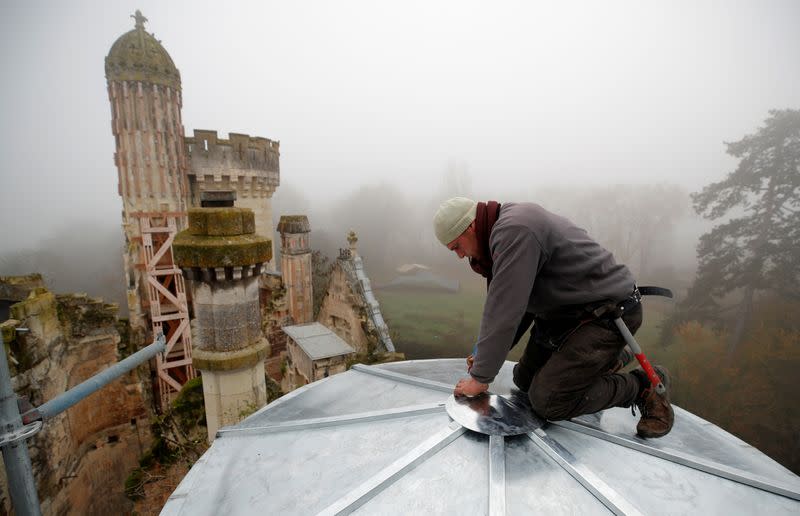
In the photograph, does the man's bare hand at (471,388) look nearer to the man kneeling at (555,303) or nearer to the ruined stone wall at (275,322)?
the man kneeling at (555,303)

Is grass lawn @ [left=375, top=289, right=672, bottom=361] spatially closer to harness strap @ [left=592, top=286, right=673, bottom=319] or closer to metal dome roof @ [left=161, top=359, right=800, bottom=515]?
harness strap @ [left=592, top=286, right=673, bottom=319]

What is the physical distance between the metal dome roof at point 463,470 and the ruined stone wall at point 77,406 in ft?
20.5

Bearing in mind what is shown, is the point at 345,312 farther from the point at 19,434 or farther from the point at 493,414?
the point at 493,414

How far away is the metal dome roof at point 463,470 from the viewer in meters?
1.56

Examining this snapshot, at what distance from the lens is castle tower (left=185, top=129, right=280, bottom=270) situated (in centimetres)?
1399

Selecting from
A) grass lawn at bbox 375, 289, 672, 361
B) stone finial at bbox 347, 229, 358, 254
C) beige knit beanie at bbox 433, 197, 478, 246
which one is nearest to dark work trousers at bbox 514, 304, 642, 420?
beige knit beanie at bbox 433, 197, 478, 246

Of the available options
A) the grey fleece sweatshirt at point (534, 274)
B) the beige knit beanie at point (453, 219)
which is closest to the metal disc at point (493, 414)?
the grey fleece sweatshirt at point (534, 274)

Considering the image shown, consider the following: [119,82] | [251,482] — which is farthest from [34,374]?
[119,82]

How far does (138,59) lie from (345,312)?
11.3m

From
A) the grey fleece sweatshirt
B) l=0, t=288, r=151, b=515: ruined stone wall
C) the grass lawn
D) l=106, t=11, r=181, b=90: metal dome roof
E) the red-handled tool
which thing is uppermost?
l=106, t=11, r=181, b=90: metal dome roof

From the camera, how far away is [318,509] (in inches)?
62.9

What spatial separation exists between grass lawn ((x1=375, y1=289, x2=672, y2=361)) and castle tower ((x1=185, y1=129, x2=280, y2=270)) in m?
9.02

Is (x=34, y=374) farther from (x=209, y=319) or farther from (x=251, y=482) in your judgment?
(x=251, y=482)

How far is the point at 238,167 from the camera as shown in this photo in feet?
49.0
